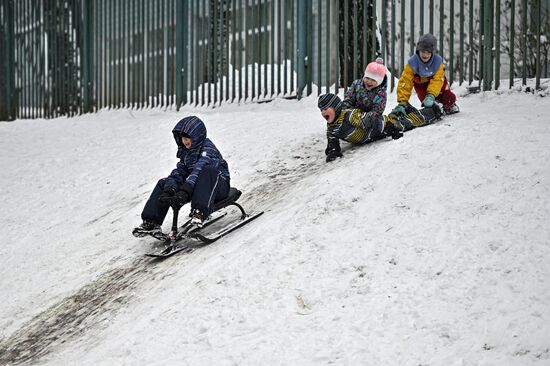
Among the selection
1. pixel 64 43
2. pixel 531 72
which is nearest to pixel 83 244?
pixel 531 72

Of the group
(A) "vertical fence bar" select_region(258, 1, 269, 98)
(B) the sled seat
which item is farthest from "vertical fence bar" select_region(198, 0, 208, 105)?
(B) the sled seat

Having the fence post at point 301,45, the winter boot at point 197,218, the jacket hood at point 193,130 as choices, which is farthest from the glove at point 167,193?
the fence post at point 301,45

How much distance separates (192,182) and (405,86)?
9.91 feet

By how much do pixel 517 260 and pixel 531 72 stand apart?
626 cm

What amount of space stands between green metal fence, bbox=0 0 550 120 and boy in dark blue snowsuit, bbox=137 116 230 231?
4250mm

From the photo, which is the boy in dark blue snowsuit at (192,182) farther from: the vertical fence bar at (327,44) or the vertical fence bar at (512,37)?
the vertical fence bar at (512,37)

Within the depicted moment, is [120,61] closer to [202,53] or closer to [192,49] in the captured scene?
[192,49]

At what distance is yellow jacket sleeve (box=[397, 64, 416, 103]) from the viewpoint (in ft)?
25.4

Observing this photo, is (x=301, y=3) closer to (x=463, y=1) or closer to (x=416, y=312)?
(x=463, y=1)

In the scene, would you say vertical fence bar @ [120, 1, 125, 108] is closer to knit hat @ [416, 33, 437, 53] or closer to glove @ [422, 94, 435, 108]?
knit hat @ [416, 33, 437, 53]

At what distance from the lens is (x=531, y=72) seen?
1009 centimetres

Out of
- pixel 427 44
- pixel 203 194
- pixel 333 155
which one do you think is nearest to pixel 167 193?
pixel 203 194

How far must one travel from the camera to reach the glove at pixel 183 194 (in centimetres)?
573

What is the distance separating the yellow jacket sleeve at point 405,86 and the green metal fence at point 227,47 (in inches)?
65.1
